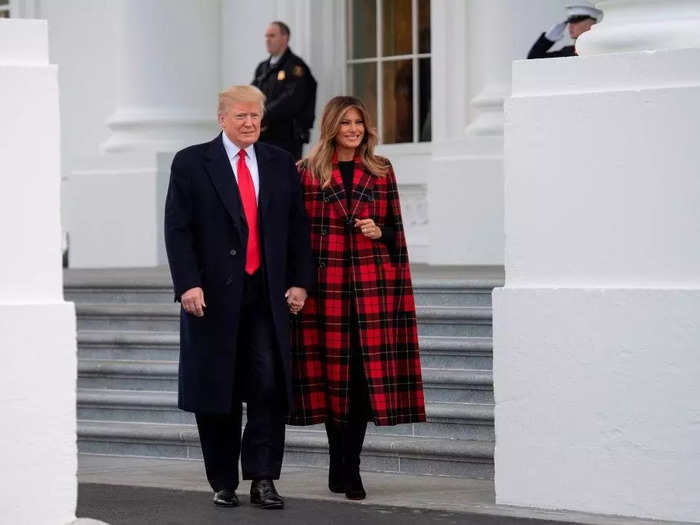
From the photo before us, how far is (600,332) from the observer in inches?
262

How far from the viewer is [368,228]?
285 inches

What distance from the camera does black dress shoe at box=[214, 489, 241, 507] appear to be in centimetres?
698

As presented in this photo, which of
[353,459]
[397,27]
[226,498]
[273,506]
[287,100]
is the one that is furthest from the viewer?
[397,27]

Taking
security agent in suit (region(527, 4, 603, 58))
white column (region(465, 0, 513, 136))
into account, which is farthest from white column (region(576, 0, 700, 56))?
white column (region(465, 0, 513, 136))

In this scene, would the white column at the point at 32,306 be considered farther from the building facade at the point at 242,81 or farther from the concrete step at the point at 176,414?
the building facade at the point at 242,81

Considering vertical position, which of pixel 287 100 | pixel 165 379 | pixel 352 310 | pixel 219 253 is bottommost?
pixel 165 379

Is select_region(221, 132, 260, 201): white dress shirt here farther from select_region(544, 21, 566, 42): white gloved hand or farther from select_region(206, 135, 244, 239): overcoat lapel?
select_region(544, 21, 566, 42): white gloved hand

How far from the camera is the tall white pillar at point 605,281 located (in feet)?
21.5

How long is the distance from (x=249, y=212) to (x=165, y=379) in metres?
2.42

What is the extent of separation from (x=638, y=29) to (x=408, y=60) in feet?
20.8

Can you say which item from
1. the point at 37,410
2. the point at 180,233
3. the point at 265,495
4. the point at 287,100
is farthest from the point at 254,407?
the point at 287,100

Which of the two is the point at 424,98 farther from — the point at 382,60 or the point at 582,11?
the point at 582,11

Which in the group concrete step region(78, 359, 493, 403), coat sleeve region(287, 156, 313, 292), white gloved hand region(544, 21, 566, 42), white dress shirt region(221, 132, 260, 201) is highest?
white gloved hand region(544, 21, 566, 42)

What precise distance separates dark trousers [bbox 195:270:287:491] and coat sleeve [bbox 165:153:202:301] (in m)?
0.24
